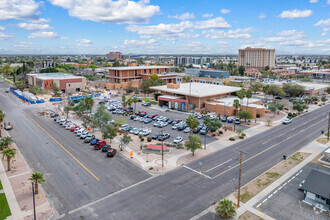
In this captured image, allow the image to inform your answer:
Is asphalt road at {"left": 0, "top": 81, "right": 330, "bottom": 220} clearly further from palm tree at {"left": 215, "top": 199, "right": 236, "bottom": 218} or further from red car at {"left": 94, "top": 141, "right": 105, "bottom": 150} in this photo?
palm tree at {"left": 215, "top": 199, "right": 236, "bottom": 218}

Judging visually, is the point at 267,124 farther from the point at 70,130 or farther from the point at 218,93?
the point at 70,130

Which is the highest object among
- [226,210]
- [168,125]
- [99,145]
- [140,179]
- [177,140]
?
[168,125]

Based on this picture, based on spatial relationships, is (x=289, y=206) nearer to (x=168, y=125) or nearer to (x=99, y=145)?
(x=99, y=145)

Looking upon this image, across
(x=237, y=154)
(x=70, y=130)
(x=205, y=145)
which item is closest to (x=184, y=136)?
(x=205, y=145)

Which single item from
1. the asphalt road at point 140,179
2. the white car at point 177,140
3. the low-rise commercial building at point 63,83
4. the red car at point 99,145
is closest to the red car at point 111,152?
the asphalt road at point 140,179

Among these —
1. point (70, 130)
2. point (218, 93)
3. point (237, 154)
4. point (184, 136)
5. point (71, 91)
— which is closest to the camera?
point (237, 154)

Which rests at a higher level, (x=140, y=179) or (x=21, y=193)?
(x=140, y=179)

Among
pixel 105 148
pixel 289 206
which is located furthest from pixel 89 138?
pixel 289 206
